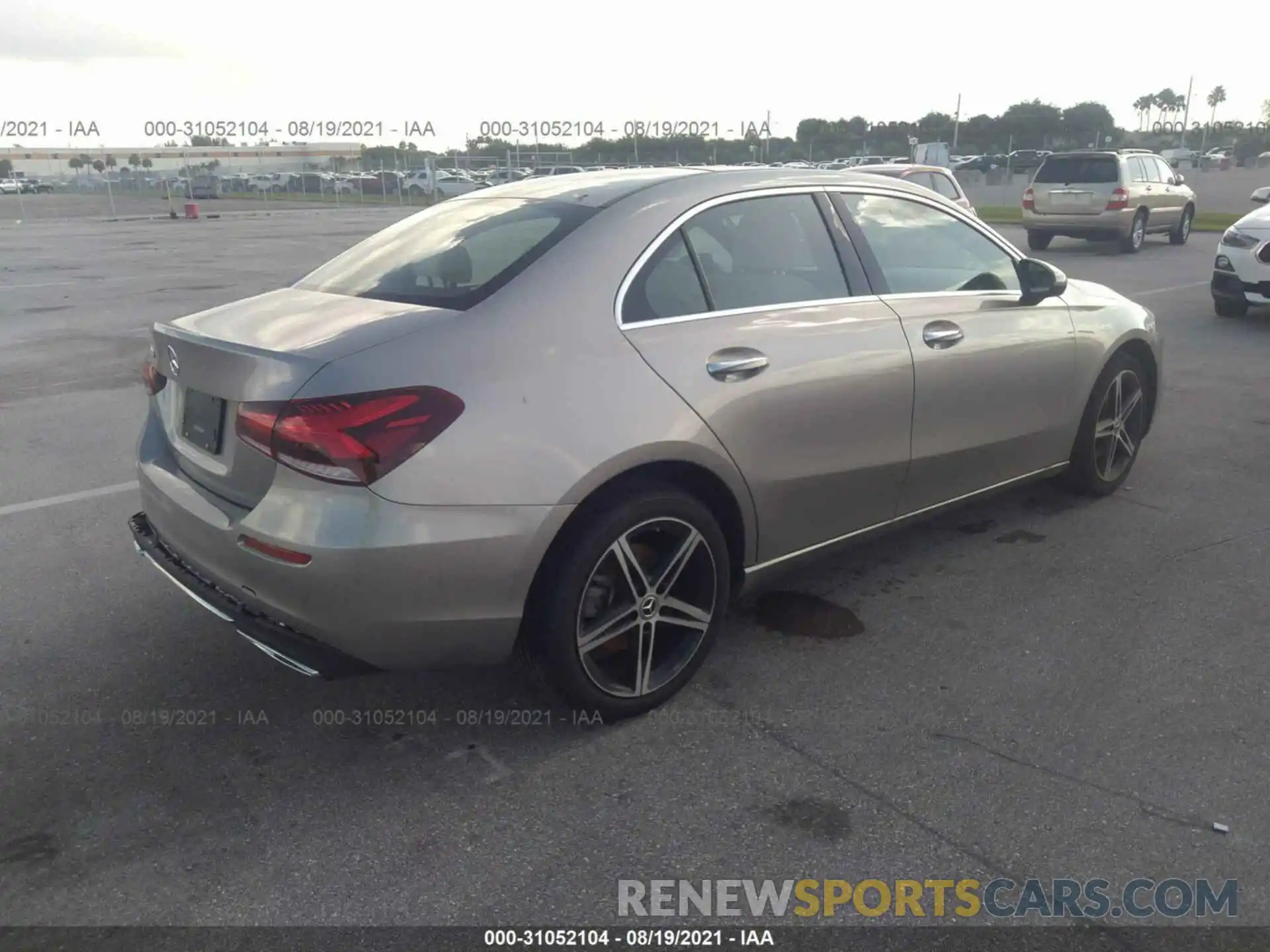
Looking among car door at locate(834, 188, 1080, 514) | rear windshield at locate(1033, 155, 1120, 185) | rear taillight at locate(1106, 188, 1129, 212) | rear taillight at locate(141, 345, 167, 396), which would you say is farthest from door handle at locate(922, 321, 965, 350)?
rear windshield at locate(1033, 155, 1120, 185)

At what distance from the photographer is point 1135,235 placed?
18.5 meters

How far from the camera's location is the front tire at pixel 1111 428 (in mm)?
5090

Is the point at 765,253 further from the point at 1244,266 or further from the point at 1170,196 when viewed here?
the point at 1170,196

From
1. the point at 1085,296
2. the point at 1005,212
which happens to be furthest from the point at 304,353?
the point at 1005,212

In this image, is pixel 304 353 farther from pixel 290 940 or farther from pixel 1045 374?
pixel 1045 374

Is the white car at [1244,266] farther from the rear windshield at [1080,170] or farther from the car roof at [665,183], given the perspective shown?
the car roof at [665,183]

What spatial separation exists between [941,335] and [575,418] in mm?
1837

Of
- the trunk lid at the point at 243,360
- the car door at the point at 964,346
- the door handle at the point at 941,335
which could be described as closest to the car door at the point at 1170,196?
the car door at the point at 964,346

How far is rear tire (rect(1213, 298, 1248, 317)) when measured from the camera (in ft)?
35.8

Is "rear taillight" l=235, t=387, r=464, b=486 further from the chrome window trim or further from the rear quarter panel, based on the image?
the chrome window trim

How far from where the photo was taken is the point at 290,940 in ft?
7.89

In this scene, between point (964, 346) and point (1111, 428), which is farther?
point (1111, 428)

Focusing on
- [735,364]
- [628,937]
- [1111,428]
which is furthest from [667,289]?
[1111,428]

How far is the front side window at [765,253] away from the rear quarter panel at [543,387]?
0.32 m
